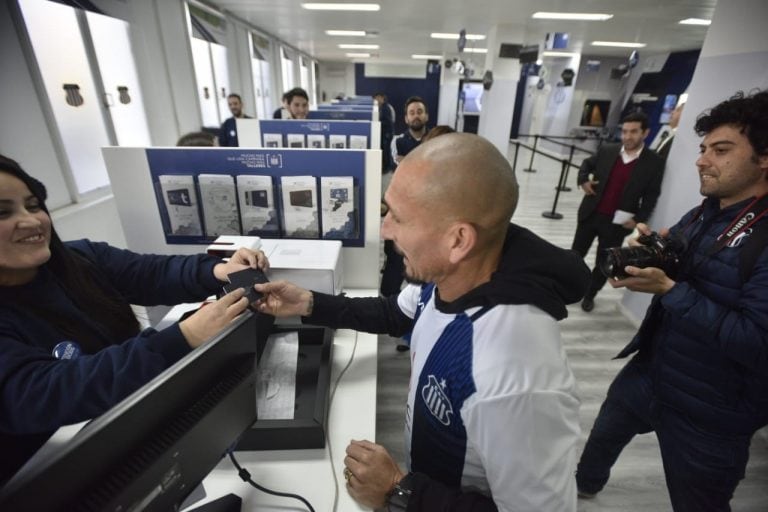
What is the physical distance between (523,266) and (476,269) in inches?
4.1

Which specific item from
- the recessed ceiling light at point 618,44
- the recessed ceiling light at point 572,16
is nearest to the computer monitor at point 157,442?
the recessed ceiling light at point 572,16

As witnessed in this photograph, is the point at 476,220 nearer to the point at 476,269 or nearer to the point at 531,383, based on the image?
the point at 476,269

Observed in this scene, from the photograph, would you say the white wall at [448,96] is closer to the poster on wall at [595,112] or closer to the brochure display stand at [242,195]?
the poster on wall at [595,112]

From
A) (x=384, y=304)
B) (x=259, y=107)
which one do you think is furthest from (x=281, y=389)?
(x=259, y=107)

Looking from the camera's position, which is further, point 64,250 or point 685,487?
point 685,487

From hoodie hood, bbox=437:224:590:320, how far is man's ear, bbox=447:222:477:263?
0.28ft

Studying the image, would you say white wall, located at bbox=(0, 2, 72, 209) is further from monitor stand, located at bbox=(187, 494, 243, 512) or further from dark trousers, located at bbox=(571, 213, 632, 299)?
dark trousers, located at bbox=(571, 213, 632, 299)

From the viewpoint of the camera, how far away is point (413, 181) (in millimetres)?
785

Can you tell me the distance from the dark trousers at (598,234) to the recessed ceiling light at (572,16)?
433 cm

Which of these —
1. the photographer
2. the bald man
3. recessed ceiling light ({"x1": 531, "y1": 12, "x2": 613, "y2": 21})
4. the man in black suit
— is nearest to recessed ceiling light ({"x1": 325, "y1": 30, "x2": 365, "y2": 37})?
recessed ceiling light ({"x1": 531, "y1": 12, "x2": 613, "y2": 21})

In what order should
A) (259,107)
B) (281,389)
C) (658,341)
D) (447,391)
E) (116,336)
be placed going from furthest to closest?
(259,107) < (658,341) < (116,336) < (281,389) < (447,391)

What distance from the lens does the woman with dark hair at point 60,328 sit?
76 cm

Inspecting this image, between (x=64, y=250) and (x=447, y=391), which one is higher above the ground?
(x=64, y=250)

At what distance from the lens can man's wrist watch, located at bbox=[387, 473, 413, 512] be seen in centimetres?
79
